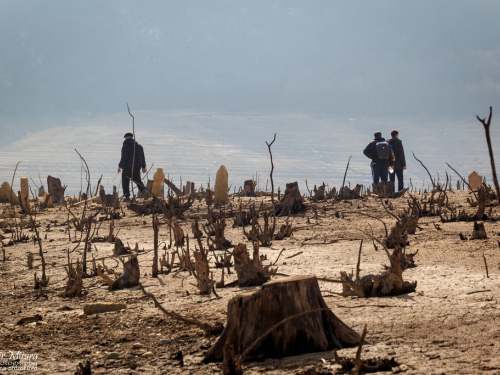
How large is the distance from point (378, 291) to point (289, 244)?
2.67m

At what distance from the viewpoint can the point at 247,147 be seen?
136250 millimetres

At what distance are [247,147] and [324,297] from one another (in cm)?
13257

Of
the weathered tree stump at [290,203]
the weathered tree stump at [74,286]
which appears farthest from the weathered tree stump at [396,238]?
the weathered tree stump at [290,203]

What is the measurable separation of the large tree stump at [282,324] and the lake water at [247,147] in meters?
84.1

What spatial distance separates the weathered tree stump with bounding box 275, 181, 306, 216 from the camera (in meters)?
9.37

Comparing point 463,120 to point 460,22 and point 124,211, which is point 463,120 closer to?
point 460,22

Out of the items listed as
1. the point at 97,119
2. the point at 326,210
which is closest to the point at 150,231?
the point at 326,210

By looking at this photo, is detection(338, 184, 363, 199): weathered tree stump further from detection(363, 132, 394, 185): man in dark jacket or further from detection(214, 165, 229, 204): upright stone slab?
detection(363, 132, 394, 185): man in dark jacket

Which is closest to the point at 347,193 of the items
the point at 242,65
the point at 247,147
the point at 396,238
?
the point at 396,238

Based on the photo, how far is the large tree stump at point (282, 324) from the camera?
300 centimetres

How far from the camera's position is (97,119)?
175750mm

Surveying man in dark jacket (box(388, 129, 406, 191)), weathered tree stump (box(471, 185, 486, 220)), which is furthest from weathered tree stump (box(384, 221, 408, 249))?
man in dark jacket (box(388, 129, 406, 191))

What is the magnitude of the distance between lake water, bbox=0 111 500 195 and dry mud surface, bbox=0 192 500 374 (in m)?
81.9

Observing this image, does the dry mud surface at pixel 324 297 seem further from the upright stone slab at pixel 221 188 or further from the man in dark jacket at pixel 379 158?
the man in dark jacket at pixel 379 158
